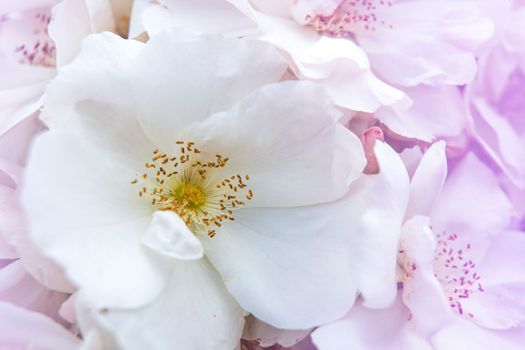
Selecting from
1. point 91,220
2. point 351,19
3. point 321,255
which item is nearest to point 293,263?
point 321,255

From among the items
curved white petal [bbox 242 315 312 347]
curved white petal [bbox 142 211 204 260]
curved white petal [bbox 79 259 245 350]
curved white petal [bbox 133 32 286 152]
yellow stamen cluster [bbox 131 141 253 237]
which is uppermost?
curved white petal [bbox 133 32 286 152]

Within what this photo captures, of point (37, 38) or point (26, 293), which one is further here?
point (37, 38)

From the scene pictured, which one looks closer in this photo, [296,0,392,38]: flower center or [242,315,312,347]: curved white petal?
[242,315,312,347]: curved white petal

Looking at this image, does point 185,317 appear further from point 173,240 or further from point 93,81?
point 93,81

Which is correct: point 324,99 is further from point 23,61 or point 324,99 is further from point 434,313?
point 23,61

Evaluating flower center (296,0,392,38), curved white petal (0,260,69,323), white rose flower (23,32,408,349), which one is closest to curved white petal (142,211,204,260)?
white rose flower (23,32,408,349)

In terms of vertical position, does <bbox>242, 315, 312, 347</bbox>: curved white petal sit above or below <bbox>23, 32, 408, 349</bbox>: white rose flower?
below

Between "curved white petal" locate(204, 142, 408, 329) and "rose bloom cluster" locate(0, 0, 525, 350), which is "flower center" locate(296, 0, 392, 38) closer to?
"rose bloom cluster" locate(0, 0, 525, 350)
